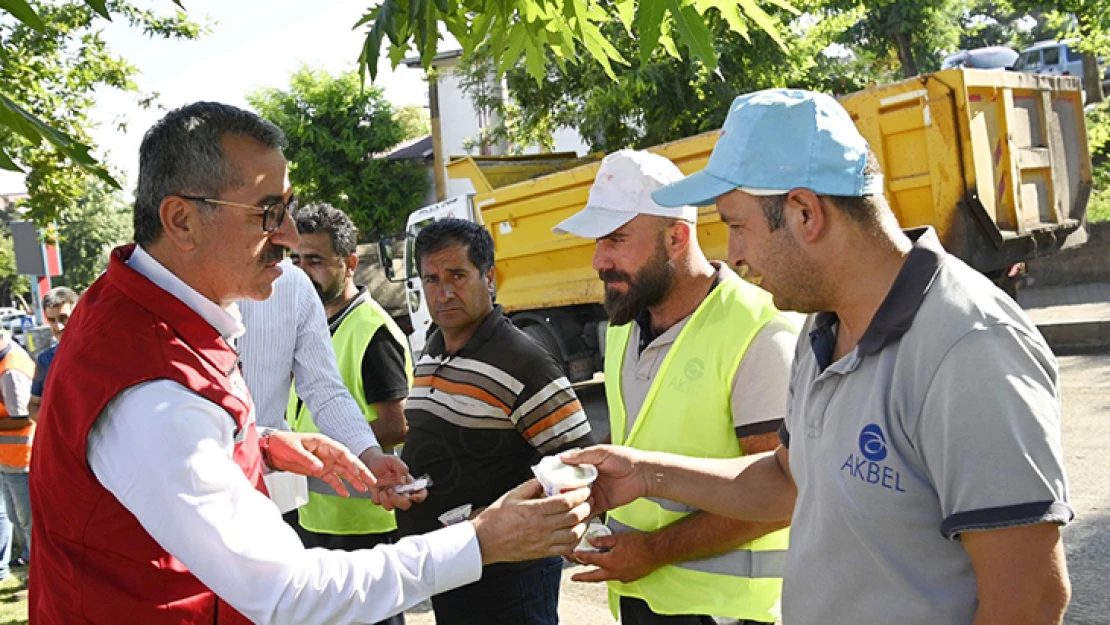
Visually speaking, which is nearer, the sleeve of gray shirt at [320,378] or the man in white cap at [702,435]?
the man in white cap at [702,435]

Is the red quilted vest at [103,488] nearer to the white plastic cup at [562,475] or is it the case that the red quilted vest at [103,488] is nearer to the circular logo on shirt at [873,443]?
the white plastic cup at [562,475]

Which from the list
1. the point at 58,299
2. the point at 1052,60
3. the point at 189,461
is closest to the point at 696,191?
the point at 189,461

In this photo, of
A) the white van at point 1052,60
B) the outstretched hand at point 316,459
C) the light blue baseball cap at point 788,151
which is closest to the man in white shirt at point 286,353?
the outstretched hand at point 316,459

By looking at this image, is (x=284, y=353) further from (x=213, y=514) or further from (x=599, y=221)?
(x=213, y=514)

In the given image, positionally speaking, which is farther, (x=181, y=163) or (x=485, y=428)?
(x=485, y=428)

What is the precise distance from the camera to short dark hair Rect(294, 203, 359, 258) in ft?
15.6

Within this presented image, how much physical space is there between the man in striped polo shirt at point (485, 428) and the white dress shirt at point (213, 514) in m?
1.34

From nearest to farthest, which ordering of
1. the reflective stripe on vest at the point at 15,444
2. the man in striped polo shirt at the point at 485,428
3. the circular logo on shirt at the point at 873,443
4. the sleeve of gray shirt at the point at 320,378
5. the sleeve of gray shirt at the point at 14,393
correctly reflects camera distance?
the circular logo on shirt at the point at 873,443 → the man in striped polo shirt at the point at 485,428 → the sleeve of gray shirt at the point at 320,378 → the sleeve of gray shirt at the point at 14,393 → the reflective stripe on vest at the point at 15,444

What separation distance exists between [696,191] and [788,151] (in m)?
0.26

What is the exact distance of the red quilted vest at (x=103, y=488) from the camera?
1.79 m

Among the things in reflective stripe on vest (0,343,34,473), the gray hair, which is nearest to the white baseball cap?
the gray hair

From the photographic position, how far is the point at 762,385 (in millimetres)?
2578

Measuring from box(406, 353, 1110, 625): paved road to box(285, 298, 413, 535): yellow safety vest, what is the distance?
147 cm

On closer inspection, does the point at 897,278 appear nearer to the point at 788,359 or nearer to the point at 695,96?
the point at 788,359
